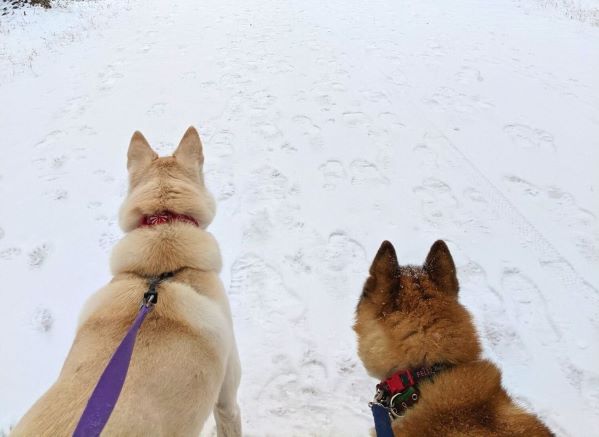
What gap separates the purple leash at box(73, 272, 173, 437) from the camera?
5.08 ft

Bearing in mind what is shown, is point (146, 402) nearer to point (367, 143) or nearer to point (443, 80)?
point (367, 143)

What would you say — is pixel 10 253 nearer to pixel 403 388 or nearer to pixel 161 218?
pixel 161 218

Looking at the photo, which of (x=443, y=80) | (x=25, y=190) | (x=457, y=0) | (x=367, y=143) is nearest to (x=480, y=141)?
(x=367, y=143)

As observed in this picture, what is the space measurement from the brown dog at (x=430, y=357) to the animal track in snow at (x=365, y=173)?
10.6 ft

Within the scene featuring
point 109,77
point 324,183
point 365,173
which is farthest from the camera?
point 109,77

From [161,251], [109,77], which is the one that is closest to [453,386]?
[161,251]

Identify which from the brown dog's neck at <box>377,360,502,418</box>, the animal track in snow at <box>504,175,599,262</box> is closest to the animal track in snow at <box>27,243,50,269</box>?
the brown dog's neck at <box>377,360,502,418</box>

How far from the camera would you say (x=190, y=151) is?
Answer: 10.2ft

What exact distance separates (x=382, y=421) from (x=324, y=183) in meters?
3.76

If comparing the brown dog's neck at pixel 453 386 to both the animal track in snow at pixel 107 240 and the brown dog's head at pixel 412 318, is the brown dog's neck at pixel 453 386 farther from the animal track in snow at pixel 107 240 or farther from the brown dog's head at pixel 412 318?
the animal track in snow at pixel 107 240

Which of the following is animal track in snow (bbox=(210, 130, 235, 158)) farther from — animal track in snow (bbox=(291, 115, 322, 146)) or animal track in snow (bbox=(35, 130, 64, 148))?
animal track in snow (bbox=(35, 130, 64, 148))

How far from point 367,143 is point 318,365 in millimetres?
3685

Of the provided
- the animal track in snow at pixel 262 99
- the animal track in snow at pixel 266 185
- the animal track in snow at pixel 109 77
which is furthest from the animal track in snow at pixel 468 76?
the animal track in snow at pixel 109 77

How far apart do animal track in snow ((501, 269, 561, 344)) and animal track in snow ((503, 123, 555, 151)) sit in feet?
8.77
